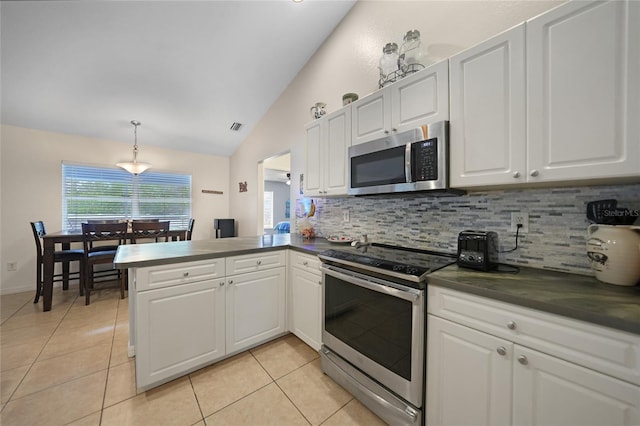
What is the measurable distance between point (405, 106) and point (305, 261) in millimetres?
1404

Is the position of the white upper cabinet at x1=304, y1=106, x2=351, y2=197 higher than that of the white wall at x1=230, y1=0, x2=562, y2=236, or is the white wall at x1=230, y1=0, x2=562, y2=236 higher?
the white wall at x1=230, y1=0, x2=562, y2=236

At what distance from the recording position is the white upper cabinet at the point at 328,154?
6.73 feet

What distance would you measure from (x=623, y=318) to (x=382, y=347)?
38.7 inches

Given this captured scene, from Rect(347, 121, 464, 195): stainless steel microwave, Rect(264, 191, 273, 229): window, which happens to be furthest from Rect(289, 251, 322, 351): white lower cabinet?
Rect(264, 191, 273, 229): window

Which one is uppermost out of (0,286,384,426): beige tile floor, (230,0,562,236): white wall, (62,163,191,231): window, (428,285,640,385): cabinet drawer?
(230,0,562,236): white wall

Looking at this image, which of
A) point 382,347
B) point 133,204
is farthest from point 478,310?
point 133,204

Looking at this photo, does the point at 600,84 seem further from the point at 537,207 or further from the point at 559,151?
the point at 537,207

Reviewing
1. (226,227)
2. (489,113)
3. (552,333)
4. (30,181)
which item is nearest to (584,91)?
(489,113)

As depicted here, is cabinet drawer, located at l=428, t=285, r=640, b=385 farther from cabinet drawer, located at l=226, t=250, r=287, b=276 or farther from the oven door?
cabinet drawer, located at l=226, t=250, r=287, b=276

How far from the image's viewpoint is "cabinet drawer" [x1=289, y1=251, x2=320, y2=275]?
1.88m

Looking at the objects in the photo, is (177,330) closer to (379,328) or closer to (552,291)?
(379,328)

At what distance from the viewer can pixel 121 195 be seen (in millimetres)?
4180

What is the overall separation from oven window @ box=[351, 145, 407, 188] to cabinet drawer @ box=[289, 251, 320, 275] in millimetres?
693

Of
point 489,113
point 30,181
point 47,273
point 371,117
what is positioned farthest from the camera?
point 30,181
